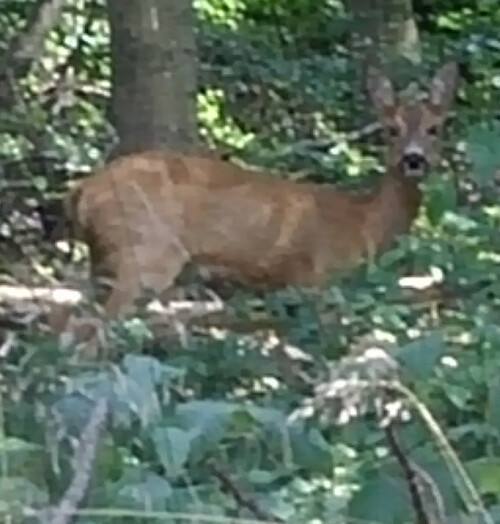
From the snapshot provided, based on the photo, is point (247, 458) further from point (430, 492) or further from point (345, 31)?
point (345, 31)

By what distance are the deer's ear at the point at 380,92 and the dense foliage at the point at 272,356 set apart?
0.31 meters

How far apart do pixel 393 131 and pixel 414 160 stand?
187 millimetres

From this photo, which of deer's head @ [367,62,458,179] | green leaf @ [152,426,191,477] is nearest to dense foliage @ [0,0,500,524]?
green leaf @ [152,426,191,477]

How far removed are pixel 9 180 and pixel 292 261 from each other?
1.35 m

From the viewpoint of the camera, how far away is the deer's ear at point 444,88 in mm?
8332

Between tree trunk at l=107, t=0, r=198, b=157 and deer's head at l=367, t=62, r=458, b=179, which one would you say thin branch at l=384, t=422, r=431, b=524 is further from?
deer's head at l=367, t=62, r=458, b=179

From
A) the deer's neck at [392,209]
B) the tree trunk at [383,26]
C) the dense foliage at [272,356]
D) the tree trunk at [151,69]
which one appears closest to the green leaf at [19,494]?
the dense foliage at [272,356]

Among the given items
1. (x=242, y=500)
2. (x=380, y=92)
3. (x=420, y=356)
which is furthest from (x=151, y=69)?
(x=242, y=500)

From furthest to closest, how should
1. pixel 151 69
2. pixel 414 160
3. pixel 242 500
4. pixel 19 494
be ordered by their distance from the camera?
pixel 414 160
pixel 151 69
pixel 19 494
pixel 242 500

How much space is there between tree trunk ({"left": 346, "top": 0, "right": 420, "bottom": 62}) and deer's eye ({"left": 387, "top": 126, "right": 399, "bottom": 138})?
5.83 feet

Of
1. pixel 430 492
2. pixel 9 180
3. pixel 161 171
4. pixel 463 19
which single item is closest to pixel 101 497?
pixel 430 492

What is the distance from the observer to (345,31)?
11.3 metres

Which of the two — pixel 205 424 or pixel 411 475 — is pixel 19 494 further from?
pixel 411 475

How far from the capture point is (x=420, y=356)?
242cm
